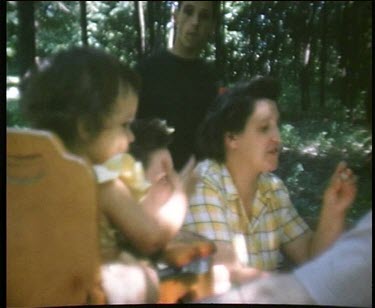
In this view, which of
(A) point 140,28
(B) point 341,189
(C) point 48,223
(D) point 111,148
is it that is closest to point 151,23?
(A) point 140,28

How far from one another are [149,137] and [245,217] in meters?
0.54

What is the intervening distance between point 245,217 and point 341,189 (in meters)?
0.44

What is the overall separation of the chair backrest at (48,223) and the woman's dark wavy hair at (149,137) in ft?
0.74

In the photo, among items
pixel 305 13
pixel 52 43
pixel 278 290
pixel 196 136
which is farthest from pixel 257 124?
pixel 52 43

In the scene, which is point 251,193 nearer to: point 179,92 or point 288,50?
point 179,92

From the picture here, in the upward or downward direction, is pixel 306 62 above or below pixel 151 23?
below

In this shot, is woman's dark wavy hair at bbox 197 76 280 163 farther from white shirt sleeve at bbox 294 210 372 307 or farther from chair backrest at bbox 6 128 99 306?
white shirt sleeve at bbox 294 210 372 307

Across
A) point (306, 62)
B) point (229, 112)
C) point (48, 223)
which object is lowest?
point (48, 223)

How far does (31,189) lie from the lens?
2951 millimetres

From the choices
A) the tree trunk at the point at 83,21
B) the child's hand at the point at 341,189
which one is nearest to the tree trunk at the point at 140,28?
the tree trunk at the point at 83,21

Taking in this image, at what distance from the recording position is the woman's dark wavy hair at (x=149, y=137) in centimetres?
294

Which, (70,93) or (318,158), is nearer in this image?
(70,93)

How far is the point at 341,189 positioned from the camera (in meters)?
3.04

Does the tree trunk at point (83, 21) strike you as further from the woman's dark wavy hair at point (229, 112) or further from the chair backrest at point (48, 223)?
the woman's dark wavy hair at point (229, 112)
